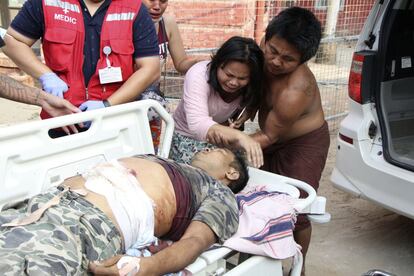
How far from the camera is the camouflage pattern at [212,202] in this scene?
1.93m

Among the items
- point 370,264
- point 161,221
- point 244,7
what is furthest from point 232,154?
point 244,7

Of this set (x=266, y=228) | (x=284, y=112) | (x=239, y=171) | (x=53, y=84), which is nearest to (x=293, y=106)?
(x=284, y=112)

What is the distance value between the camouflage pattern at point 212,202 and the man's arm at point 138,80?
1.49ft

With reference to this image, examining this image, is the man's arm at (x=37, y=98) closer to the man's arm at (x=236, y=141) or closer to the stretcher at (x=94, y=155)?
the stretcher at (x=94, y=155)

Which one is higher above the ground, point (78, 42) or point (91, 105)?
point (78, 42)

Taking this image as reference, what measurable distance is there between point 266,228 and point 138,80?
103 centimetres

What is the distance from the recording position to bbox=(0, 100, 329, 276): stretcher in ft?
6.19

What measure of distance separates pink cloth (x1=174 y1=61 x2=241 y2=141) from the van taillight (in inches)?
39.0

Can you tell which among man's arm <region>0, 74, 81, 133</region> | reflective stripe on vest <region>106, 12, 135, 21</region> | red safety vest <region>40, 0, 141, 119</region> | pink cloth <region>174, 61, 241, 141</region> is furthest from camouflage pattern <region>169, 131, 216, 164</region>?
reflective stripe on vest <region>106, 12, 135, 21</region>

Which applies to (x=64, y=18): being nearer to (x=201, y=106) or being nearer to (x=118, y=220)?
(x=201, y=106)

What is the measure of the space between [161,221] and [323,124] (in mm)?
1338

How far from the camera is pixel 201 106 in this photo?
8.28 ft

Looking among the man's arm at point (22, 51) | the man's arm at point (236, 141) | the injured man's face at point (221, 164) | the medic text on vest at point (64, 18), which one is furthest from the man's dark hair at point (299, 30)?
the man's arm at point (22, 51)

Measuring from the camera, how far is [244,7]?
7.09m
